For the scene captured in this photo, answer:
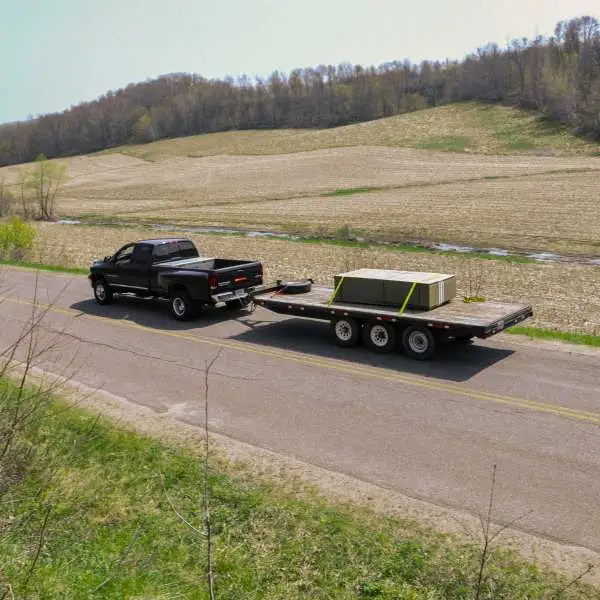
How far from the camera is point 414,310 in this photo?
1286cm

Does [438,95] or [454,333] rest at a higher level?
[438,95]

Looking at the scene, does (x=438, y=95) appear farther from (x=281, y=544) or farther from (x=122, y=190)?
(x=281, y=544)

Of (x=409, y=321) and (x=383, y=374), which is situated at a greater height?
(x=409, y=321)

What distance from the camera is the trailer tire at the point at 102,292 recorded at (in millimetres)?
19016

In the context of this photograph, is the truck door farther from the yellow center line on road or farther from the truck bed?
the truck bed

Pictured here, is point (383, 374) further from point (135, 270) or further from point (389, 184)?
point (389, 184)

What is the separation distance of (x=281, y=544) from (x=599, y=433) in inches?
191

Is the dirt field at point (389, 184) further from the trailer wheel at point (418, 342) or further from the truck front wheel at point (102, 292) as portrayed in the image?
the trailer wheel at point (418, 342)

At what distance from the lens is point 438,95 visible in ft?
522

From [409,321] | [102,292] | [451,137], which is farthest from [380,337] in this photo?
[451,137]

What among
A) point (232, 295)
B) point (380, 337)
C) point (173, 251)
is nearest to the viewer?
point (380, 337)

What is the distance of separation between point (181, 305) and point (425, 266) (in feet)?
37.7

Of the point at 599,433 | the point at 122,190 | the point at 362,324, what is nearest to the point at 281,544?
the point at 599,433

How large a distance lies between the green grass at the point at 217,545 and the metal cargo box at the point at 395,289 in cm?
582
